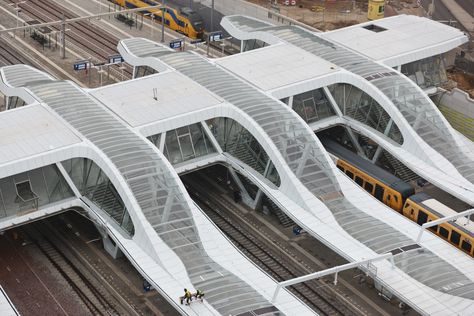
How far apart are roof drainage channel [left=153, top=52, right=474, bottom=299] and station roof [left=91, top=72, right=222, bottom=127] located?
1616 mm

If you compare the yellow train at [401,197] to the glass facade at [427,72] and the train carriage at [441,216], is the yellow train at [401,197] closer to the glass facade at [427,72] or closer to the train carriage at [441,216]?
the train carriage at [441,216]

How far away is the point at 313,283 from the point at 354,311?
15.6 ft

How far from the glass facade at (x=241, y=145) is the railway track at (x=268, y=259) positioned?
198 inches

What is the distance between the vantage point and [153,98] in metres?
81.9

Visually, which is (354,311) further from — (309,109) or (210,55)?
(210,55)

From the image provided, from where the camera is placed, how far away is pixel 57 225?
77.0m

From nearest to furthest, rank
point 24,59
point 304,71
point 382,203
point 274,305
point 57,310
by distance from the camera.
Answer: point 274,305 < point 57,310 < point 382,203 < point 304,71 < point 24,59

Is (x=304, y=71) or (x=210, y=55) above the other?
(x=304, y=71)

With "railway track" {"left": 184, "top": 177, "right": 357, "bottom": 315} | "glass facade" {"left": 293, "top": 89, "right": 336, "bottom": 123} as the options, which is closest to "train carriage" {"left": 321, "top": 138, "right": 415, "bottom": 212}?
"glass facade" {"left": 293, "top": 89, "right": 336, "bottom": 123}

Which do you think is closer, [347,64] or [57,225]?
[57,225]

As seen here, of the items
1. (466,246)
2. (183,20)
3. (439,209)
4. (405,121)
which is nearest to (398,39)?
(405,121)

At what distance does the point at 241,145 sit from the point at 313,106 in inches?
449

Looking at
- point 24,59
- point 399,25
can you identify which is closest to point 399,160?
point 399,25

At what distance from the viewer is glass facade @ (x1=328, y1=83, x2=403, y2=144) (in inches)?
3376
